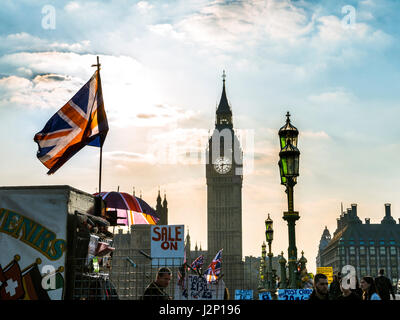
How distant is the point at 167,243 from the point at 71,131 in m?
4.74

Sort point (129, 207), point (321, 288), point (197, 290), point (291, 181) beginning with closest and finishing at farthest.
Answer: point (321, 288)
point (197, 290)
point (291, 181)
point (129, 207)

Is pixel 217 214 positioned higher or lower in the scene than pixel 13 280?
higher

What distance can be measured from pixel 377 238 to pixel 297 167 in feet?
445

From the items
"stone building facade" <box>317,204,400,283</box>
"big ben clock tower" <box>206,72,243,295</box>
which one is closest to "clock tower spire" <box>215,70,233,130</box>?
"big ben clock tower" <box>206,72,243,295</box>

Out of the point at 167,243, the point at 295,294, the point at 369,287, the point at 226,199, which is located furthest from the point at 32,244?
the point at 226,199

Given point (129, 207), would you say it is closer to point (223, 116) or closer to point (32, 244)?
point (32, 244)

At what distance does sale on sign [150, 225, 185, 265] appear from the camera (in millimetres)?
8086

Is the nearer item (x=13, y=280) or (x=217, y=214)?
(x=13, y=280)

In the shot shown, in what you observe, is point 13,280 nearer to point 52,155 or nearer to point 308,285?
point 52,155

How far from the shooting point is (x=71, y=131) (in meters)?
12.0

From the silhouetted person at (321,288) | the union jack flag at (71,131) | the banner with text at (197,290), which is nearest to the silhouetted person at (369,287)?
the silhouetted person at (321,288)

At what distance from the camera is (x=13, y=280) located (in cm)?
780
